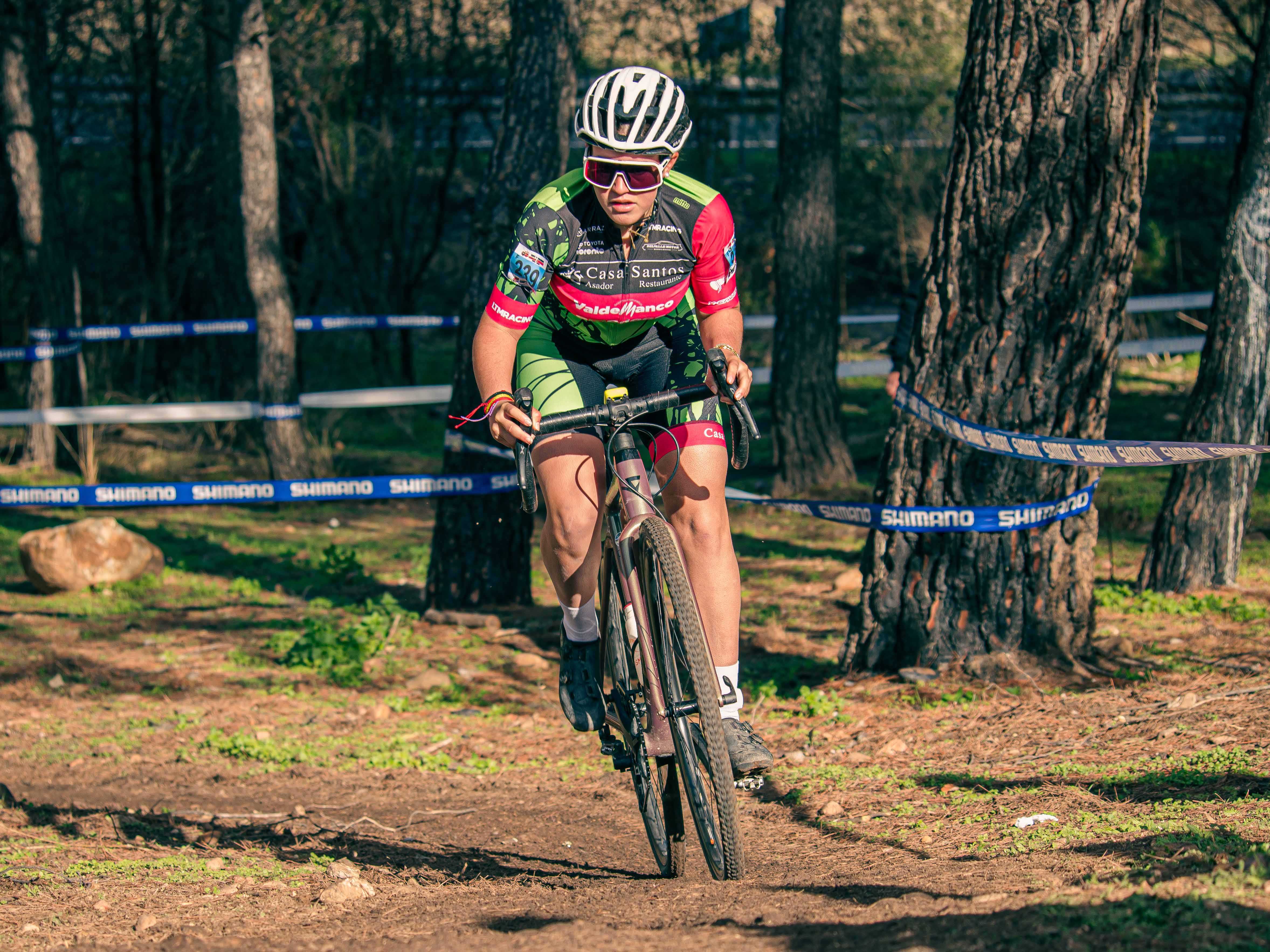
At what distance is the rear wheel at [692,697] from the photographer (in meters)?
3.55

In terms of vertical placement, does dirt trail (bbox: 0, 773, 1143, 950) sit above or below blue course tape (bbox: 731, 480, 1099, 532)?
below

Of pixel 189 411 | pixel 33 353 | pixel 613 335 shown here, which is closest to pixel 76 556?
pixel 189 411

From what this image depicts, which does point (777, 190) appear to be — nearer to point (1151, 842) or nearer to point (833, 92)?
point (833, 92)

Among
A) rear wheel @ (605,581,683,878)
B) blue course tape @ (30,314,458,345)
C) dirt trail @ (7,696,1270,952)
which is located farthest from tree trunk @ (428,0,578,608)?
→ blue course tape @ (30,314,458,345)

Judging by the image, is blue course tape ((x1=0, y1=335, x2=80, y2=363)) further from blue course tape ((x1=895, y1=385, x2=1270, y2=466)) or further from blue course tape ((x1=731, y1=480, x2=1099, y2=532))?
blue course tape ((x1=895, y1=385, x2=1270, y2=466))

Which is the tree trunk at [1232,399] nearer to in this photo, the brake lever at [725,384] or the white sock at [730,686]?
the white sock at [730,686]

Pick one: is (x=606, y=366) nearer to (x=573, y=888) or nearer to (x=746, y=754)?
(x=746, y=754)

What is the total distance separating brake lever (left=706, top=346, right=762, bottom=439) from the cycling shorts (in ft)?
1.01

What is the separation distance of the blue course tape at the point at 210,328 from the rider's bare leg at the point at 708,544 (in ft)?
28.3

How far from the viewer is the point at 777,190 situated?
11875mm

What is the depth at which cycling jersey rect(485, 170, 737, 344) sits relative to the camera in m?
3.99

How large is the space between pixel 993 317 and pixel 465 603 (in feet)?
13.6

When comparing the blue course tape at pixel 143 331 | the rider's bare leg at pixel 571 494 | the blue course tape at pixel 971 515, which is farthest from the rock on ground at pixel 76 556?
the rider's bare leg at pixel 571 494

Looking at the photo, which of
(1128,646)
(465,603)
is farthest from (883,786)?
(465,603)
